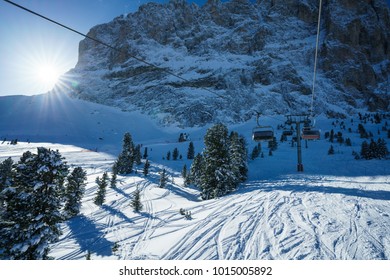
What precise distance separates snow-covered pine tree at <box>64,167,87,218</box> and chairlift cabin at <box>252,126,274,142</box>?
1903cm

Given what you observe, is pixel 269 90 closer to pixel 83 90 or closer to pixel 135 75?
pixel 135 75

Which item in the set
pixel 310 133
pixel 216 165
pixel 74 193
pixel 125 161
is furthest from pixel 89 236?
pixel 125 161

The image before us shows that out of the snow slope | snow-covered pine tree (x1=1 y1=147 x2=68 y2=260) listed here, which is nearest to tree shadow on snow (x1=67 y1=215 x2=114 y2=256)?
the snow slope

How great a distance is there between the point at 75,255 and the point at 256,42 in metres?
220

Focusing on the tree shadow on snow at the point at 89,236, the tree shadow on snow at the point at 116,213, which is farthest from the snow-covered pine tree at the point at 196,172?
the tree shadow on snow at the point at 89,236

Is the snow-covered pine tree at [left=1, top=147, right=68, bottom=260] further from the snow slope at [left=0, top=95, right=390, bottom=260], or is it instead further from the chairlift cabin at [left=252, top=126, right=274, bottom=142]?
the chairlift cabin at [left=252, top=126, right=274, bottom=142]

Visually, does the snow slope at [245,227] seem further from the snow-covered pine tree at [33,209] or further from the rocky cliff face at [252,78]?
the rocky cliff face at [252,78]

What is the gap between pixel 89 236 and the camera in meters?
15.6

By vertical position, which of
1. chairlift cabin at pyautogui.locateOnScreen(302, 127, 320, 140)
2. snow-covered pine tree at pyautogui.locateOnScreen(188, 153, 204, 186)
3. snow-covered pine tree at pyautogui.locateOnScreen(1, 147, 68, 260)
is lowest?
snow-covered pine tree at pyautogui.locateOnScreen(188, 153, 204, 186)

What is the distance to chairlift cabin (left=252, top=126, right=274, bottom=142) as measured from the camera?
1528 centimetres

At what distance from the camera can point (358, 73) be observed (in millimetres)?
166750

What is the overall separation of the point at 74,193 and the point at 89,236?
33.7ft

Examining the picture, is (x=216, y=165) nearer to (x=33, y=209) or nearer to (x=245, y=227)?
(x=245, y=227)

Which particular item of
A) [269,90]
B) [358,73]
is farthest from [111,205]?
[358,73]
